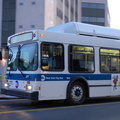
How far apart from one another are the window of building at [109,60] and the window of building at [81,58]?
0.62 meters

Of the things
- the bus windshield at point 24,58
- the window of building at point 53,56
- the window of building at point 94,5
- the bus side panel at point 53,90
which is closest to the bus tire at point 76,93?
the bus side panel at point 53,90

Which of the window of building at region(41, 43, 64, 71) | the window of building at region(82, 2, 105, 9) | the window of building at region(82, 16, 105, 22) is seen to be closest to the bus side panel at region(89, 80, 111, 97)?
the window of building at region(41, 43, 64, 71)

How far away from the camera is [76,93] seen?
34.4 feet

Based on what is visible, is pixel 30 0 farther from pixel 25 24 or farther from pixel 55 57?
pixel 55 57

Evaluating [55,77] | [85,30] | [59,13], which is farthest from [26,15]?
[55,77]

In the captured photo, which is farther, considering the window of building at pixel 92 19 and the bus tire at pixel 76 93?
the window of building at pixel 92 19

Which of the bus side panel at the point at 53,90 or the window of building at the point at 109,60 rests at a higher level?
the window of building at the point at 109,60

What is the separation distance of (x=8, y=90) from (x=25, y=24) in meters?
32.2

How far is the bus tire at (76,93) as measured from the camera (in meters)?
10.3

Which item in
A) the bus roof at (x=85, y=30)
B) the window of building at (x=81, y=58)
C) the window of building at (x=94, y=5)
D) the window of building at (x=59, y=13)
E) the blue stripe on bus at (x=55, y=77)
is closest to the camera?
the blue stripe on bus at (x=55, y=77)

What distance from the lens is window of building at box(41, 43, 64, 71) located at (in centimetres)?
962

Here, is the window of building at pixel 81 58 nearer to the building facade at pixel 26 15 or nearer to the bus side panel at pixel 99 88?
the bus side panel at pixel 99 88

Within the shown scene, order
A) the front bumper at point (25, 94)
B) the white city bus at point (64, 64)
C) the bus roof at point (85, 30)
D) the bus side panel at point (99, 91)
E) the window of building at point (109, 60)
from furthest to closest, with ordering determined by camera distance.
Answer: the window of building at point (109, 60), the bus roof at point (85, 30), the bus side panel at point (99, 91), the white city bus at point (64, 64), the front bumper at point (25, 94)

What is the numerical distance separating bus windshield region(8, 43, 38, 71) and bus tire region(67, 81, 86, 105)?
1906mm
